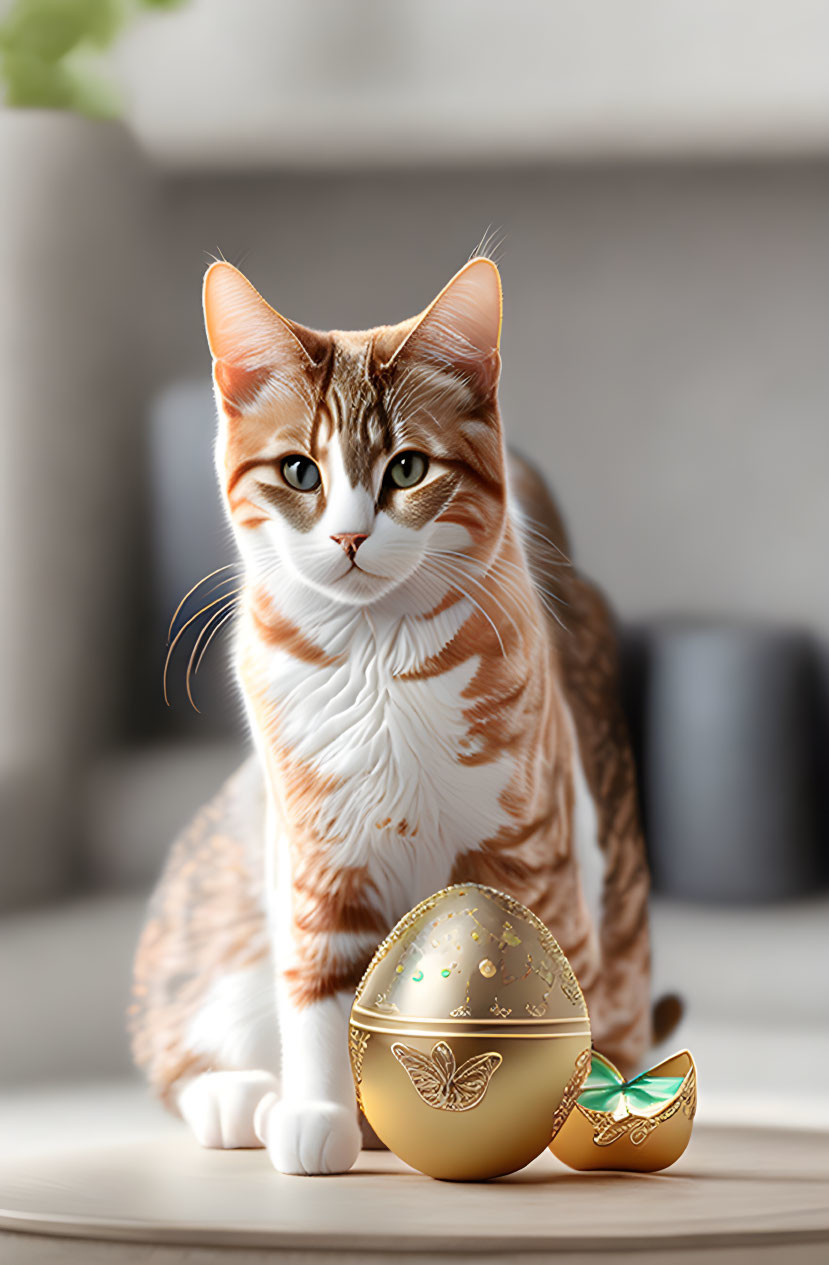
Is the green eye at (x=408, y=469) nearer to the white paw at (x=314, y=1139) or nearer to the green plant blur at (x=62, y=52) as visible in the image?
the white paw at (x=314, y=1139)

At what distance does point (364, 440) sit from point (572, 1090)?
39 centimetres

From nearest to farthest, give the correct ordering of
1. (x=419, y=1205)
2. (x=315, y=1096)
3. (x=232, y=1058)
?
(x=419, y=1205) → (x=315, y=1096) → (x=232, y=1058)

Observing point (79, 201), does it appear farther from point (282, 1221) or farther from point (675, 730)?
point (282, 1221)

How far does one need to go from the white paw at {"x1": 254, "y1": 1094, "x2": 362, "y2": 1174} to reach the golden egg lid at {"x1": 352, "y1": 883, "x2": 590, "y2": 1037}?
78 mm

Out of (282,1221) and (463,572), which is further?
(463,572)

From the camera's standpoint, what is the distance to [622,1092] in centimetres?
78

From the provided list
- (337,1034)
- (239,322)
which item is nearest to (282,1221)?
(337,1034)

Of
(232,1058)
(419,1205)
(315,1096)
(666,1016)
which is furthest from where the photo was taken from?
(666,1016)

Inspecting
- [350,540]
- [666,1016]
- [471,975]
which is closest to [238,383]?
[350,540]

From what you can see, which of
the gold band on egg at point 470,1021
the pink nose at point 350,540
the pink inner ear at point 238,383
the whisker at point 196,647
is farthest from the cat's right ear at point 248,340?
the gold band on egg at point 470,1021

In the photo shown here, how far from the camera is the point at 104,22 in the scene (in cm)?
115

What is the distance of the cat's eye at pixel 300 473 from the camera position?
0.82 metres

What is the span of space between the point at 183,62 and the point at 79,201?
151 mm

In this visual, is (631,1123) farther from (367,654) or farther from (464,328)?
(464,328)
